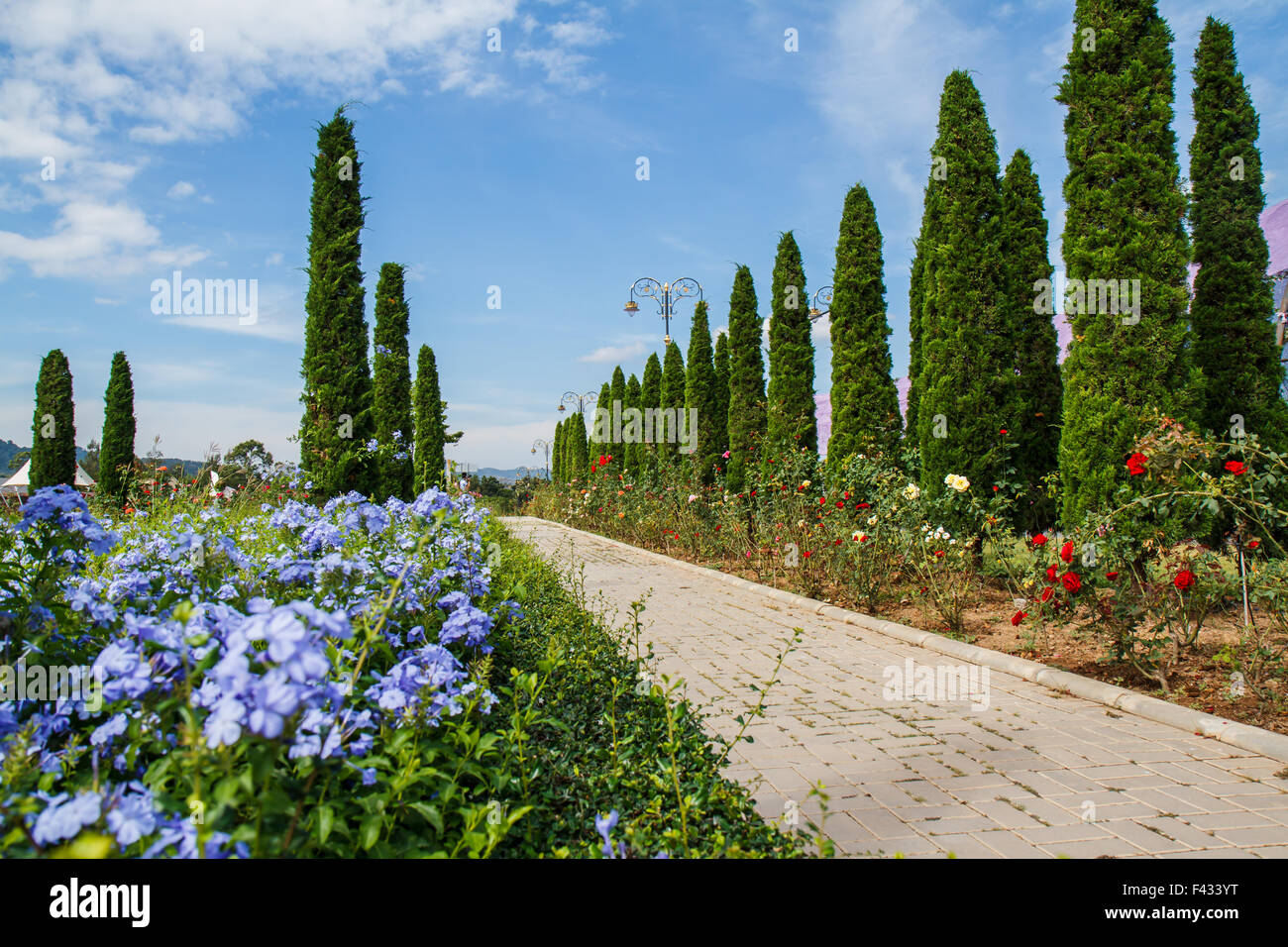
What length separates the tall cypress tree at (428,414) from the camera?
20.2 metres

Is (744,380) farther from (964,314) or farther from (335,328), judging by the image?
(335,328)

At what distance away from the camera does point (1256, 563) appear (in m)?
4.49

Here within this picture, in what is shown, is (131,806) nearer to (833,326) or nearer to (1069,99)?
(1069,99)

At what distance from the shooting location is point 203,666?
133 centimetres

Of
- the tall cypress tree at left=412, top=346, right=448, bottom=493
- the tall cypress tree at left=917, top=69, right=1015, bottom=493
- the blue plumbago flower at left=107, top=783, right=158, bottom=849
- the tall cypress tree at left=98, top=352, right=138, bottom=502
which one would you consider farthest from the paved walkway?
the tall cypress tree at left=98, top=352, right=138, bottom=502

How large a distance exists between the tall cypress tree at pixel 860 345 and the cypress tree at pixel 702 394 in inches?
218

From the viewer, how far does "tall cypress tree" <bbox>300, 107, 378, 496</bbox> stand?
34.7 feet

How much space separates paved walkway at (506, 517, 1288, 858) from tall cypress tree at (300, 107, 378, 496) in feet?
24.4

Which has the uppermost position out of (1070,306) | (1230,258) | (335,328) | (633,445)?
(1230,258)

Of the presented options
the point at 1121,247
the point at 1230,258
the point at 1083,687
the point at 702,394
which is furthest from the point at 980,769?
the point at 702,394

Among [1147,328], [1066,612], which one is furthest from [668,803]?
[1147,328]

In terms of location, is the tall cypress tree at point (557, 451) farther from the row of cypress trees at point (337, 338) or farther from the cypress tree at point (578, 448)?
the row of cypress trees at point (337, 338)

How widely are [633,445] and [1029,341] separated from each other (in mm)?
12068

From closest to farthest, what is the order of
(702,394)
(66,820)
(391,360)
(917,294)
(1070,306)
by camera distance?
(66,820) → (1070,306) → (917,294) → (391,360) → (702,394)
